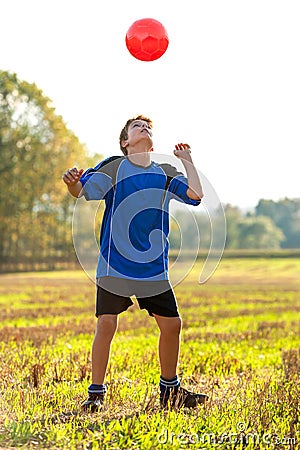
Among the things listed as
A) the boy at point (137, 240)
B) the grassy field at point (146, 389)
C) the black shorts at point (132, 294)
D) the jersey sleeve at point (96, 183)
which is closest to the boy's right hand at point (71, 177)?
the boy at point (137, 240)

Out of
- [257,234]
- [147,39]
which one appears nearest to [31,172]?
[147,39]

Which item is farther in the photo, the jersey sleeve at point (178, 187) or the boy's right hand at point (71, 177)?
the jersey sleeve at point (178, 187)

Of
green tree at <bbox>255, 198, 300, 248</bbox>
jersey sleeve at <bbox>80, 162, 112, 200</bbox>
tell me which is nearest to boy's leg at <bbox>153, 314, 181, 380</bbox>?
jersey sleeve at <bbox>80, 162, 112, 200</bbox>

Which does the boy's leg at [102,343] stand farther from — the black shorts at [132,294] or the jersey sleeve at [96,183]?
the jersey sleeve at [96,183]

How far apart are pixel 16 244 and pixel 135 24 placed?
42.1 metres

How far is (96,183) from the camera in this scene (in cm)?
521

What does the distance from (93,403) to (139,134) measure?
2066 mm

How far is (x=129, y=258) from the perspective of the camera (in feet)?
16.7

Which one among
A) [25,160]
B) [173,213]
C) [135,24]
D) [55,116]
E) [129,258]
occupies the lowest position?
[129,258]

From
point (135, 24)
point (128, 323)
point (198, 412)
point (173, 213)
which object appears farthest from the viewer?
point (128, 323)

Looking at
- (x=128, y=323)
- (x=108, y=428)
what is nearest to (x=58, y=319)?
(x=128, y=323)

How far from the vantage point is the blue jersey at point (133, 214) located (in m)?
5.11

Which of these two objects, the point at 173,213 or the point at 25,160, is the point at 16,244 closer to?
the point at 25,160

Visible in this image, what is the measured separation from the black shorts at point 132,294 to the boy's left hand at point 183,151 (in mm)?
976
